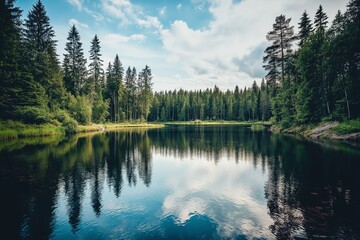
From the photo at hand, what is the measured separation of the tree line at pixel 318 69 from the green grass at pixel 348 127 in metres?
1.83

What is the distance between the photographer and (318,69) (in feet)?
134

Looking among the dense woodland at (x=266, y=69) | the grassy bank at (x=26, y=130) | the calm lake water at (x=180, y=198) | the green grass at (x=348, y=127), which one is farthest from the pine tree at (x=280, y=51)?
the grassy bank at (x=26, y=130)

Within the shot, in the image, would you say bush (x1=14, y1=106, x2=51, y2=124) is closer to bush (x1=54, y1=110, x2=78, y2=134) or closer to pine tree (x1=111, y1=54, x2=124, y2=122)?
bush (x1=54, y1=110, x2=78, y2=134)

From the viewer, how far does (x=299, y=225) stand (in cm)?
888

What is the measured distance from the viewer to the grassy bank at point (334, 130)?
3189 centimetres

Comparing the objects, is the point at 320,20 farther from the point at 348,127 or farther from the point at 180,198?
the point at 180,198

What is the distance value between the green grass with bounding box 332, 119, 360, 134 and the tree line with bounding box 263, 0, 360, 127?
1.83m

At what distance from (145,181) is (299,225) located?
10128mm

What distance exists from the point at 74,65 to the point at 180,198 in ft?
192

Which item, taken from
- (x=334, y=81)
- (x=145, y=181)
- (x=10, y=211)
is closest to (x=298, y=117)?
(x=334, y=81)

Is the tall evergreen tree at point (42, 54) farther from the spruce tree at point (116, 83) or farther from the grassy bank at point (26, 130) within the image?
the spruce tree at point (116, 83)

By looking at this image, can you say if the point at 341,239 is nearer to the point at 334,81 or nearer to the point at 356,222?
the point at 356,222

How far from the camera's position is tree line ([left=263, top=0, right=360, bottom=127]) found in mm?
34906

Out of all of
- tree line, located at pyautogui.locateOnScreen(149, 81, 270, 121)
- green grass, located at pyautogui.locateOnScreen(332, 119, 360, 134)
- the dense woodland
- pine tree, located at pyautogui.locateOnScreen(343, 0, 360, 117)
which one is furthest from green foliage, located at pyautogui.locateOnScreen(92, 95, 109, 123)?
tree line, located at pyautogui.locateOnScreen(149, 81, 270, 121)
